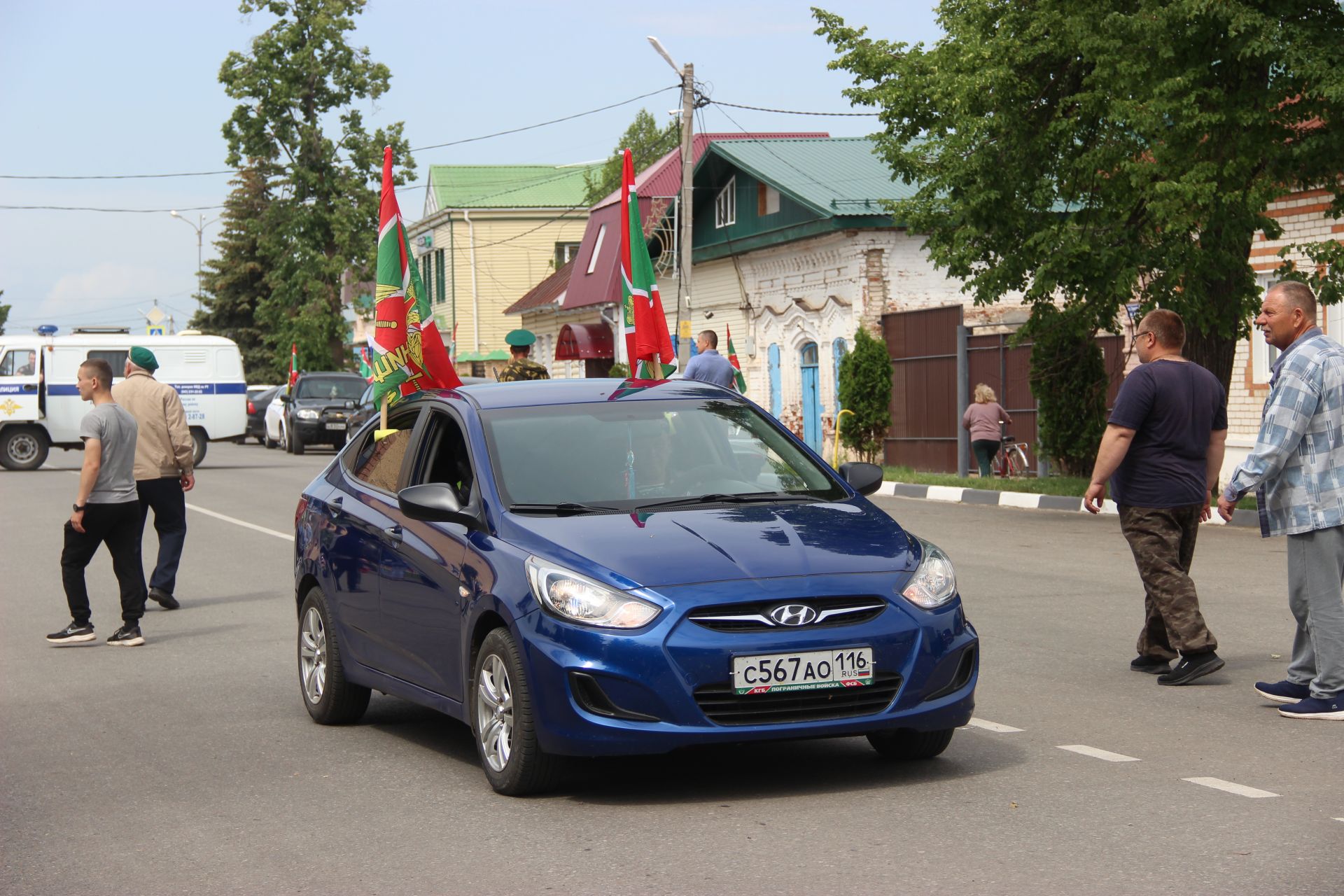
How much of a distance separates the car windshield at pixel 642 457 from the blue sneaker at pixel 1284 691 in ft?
7.61

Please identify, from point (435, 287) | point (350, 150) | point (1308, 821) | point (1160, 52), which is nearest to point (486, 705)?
point (1308, 821)

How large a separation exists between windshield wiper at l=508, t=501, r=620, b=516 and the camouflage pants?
297cm

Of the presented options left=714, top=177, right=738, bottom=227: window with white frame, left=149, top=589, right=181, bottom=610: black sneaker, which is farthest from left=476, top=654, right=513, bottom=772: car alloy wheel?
left=714, top=177, right=738, bottom=227: window with white frame

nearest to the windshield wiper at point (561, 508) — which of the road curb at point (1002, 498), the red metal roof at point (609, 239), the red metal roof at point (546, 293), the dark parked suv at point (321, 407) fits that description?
the road curb at point (1002, 498)

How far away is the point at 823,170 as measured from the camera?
123ft

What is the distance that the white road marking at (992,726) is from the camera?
719cm

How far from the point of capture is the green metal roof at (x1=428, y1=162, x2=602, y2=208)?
227ft

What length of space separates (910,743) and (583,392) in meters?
2.08

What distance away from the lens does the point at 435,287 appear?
70125 millimetres

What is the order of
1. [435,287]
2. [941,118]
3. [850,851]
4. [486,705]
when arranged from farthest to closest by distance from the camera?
[435,287], [941,118], [486,705], [850,851]

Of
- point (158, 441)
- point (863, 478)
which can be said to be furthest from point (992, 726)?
point (158, 441)

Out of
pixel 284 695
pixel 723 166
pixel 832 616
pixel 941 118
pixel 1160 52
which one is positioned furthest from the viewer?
pixel 723 166

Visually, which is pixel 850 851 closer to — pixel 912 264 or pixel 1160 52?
pixel 1160 52

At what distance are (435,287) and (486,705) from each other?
6500 cm
